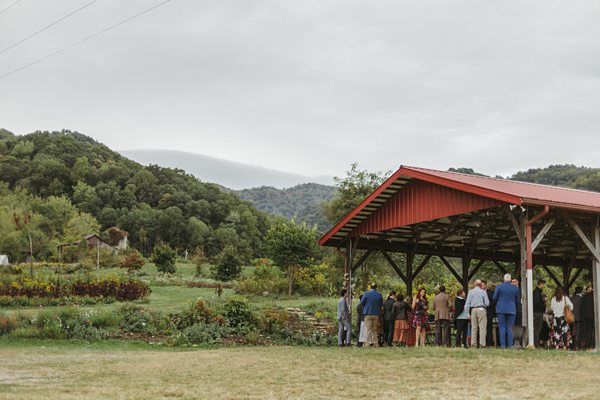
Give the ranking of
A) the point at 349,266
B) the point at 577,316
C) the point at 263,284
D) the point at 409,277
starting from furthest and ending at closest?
the point at 263,284 < the point at 409,277 < the point at 349,266 < the point at 577,316

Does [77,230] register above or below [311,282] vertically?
above

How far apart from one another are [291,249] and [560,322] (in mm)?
17369

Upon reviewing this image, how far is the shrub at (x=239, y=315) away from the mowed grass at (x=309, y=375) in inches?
220

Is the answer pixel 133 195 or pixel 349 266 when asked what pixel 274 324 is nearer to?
pixel 349 266

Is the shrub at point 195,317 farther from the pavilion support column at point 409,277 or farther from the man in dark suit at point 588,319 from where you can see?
the man in dark suit at point 588,319

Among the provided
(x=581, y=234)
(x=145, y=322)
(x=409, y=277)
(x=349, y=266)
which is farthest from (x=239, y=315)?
(x=581, y=234)

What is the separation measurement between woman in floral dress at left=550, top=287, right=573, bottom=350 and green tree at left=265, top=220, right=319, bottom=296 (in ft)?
56.2

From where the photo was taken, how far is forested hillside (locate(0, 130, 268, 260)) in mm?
82794

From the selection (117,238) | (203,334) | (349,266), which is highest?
(117,238)

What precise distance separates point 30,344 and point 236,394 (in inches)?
437

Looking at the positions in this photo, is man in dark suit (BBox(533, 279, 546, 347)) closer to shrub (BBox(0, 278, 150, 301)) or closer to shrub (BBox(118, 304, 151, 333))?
shrub (BBox(118, 304, 151, 333))

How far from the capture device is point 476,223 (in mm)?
20484

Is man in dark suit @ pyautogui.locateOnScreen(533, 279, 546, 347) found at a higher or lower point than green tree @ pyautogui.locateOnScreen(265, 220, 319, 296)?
lower

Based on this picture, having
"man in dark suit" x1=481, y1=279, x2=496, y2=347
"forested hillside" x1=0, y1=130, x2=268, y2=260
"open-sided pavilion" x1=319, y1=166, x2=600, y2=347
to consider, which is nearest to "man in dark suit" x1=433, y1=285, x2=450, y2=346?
"man in dark suit" x1=481, y1=279, x2=496, y2=347
